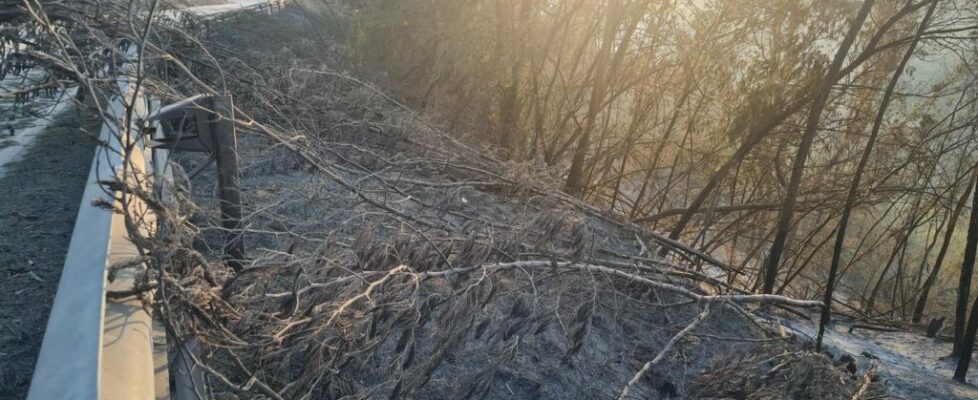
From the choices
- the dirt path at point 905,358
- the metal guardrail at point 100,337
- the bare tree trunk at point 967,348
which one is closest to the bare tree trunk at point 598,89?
the dirt path at point 905,358

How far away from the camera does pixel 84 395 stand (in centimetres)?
122

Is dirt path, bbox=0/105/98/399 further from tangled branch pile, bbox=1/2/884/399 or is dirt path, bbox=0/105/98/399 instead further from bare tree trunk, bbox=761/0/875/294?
bare tree trunk, bbox=761/0/875/294

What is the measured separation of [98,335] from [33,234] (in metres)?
2.36

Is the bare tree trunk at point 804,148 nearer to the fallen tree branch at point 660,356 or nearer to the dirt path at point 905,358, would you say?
the dirt path at point 905,358

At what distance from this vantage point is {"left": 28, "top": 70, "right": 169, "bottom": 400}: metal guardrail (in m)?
1.28

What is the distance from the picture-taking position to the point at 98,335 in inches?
55.5

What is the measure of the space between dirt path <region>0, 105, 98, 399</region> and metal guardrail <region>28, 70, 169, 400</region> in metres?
0.52

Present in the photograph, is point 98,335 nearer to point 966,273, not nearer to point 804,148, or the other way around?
point 966,273

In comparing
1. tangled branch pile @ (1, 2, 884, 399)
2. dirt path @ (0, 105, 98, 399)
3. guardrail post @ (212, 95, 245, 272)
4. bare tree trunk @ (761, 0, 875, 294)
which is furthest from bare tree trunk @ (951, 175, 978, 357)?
dirt path @ (0, 105, 98, 399)

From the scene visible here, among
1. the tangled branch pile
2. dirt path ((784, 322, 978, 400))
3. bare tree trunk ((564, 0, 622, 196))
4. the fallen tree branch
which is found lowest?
dirt path ((784, 322, 978, 400))

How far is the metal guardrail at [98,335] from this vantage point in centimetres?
128

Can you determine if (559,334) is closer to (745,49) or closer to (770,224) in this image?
(745,49)

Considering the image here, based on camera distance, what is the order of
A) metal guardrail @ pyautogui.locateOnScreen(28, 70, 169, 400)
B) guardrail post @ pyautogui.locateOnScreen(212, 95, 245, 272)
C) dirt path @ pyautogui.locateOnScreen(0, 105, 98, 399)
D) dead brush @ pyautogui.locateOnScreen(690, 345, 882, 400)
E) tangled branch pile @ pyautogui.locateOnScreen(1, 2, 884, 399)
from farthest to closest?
dead brush @ pyautogui.locateOnScreen(690, 345, 882, 400) → guardrail post @ pyautogui.locateOnScreen(212, 95, 245, 272) → tangled branch pile @ pyautogui.locateOnScreen(1, 2, 884, 399) → dirt path @ pyautogui.locateOnScreen(0, 105, 98, 399) → metal guardrail @ pyautogui.locateOnScreen(28, 70, 169, 400)

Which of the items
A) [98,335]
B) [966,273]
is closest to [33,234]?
[98,335]
